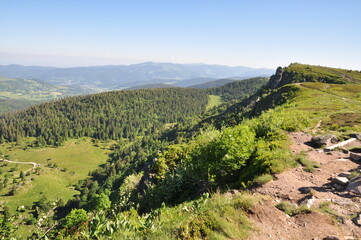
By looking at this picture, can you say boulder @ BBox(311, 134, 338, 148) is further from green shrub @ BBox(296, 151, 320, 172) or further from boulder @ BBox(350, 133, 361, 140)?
green shrub @ BBox(296, 151, 320, 172)

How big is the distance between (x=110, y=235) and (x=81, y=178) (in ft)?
657

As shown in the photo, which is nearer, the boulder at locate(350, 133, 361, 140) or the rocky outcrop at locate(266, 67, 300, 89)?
the boulder at locate(350, 133, 361, 140)

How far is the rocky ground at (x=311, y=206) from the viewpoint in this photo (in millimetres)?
9797

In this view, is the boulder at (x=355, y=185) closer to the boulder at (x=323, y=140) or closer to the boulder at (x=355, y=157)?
the boulder at (x=355, y=157)

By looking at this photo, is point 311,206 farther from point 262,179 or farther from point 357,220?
point 262,179

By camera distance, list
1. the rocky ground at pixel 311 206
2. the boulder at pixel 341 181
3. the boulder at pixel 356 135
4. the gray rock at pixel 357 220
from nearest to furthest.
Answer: the rocky ground at pixel 311 206
the gray rock at pixel 357 220
the boulder at pixel 341 181
the boulder at pixel 356 135

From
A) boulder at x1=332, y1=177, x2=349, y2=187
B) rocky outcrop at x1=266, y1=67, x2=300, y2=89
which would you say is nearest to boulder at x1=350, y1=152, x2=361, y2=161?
boulder at x1=332, y1=177, x2=349, y2=187

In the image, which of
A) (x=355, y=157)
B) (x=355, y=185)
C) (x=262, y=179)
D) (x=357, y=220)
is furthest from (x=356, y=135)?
(x=357, y=220)

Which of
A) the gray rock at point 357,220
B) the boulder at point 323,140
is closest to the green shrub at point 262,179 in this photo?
the gray rock at point 357,220

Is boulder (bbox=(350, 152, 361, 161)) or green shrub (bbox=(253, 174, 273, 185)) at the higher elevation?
boulder (bbox=(350, 152, 361, 161))

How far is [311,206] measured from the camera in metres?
11.9

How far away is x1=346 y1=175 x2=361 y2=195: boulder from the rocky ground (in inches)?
13.9

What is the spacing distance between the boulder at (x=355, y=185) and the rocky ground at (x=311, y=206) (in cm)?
35

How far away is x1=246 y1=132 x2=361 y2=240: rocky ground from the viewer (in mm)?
9797
